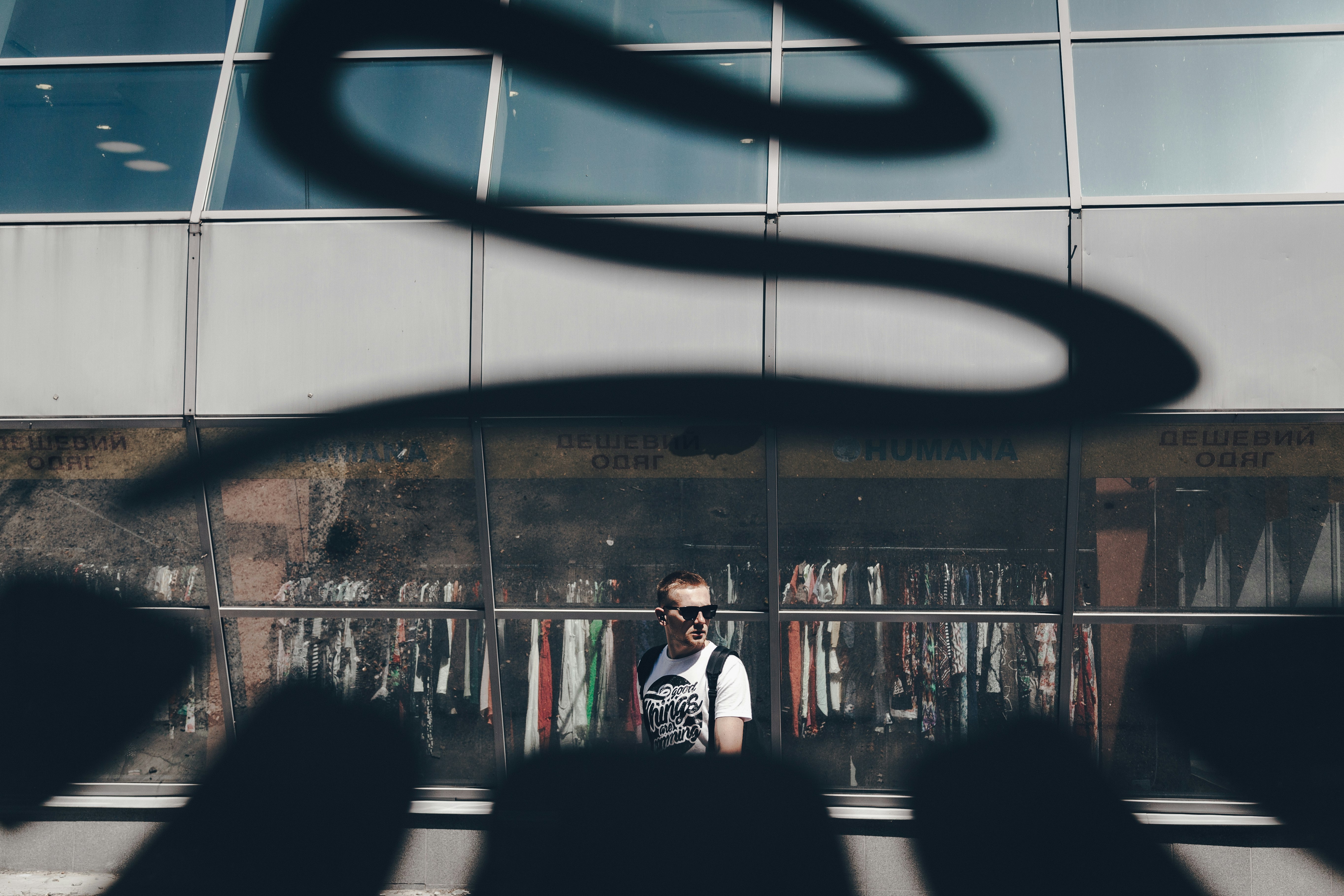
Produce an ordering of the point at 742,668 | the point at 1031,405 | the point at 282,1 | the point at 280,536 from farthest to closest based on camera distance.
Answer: the point at 282,1
the point at 280,536
the point at 1031,405
the point at 742,668

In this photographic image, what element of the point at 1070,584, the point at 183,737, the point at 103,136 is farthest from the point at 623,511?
the point at 103,136

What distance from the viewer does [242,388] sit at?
243 inches

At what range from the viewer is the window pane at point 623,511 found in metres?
6.11

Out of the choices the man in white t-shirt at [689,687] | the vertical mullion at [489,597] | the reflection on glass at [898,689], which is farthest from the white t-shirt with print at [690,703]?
the vertical mullion at [489,597]

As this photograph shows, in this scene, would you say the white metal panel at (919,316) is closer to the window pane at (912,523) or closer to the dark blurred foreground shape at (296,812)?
the window pane at (912,523)

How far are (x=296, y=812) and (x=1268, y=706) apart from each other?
7.43 meters

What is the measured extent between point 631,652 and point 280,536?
2.94 meters

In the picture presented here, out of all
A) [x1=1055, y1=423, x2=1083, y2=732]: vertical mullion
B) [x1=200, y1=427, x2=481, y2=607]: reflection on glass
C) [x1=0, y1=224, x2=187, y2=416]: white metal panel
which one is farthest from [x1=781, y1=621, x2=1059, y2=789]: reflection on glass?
[x1=0, y1=224, x2=187, y2=416]: white metal panel

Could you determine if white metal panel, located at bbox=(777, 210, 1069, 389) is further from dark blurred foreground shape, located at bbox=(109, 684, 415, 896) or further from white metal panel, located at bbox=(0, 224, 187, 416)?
white metal panel, located at bbox=(0, 224, 187, 416)

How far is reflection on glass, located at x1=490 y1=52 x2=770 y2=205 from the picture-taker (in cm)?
631

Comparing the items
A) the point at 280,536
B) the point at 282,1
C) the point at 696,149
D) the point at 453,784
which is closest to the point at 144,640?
the point at 280,536

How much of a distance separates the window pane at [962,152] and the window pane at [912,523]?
1.90 metres

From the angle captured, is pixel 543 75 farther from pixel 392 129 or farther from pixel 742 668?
pixel 742 668

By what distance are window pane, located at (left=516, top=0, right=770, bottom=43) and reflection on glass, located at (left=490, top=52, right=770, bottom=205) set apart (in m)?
0.22
